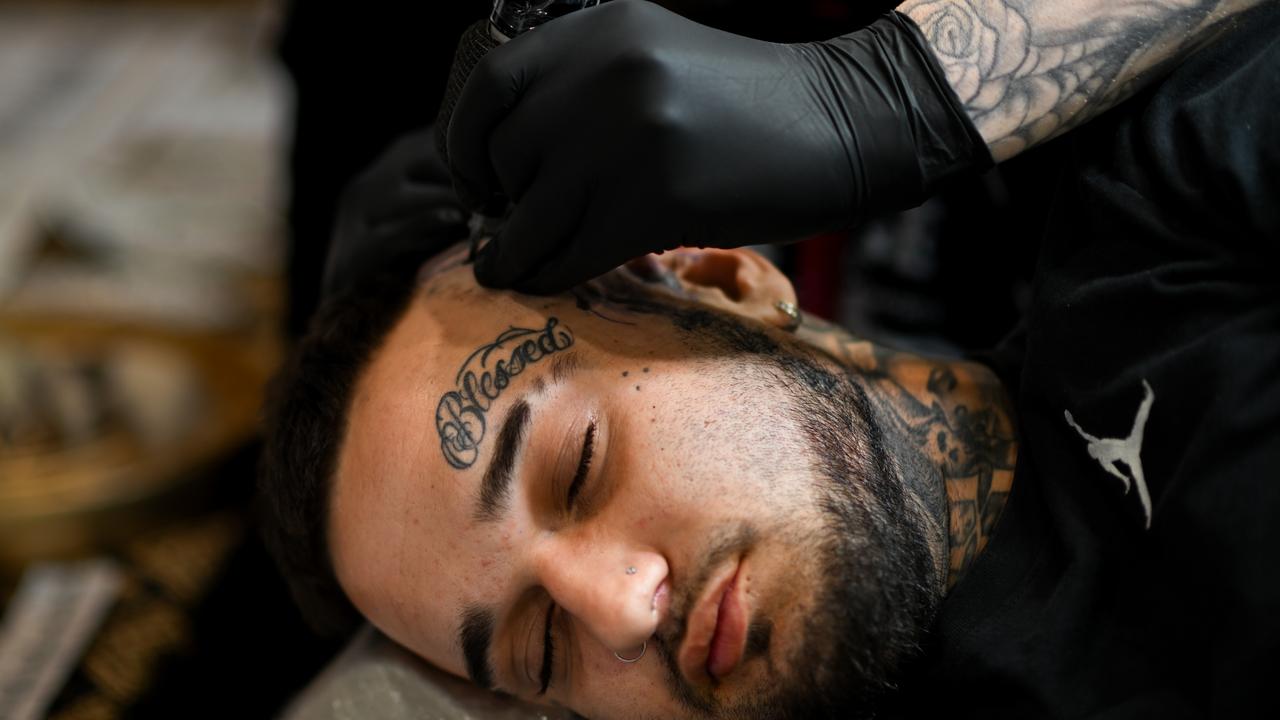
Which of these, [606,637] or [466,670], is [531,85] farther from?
[466,670]

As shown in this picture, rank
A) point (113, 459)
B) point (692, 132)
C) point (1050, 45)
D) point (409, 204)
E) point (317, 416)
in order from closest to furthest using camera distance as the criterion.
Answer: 1. point (692, 132)
2. point (1050, 45)
3. point (317, 416)
4. point (409, 204)
5. point (113, 459)

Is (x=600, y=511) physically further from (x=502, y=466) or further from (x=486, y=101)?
(x=486, y=101)

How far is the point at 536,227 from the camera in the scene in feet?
4.16

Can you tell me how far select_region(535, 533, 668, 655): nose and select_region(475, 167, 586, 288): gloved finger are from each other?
13.0 inches

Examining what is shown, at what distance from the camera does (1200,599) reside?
1127 millimetres

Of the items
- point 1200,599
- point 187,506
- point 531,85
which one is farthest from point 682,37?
point 187,506

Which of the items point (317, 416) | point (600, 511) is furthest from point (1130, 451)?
point (317, 416)

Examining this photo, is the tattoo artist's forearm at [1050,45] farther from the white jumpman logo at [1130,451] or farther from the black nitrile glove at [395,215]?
the black nitrile glove at [395,215]

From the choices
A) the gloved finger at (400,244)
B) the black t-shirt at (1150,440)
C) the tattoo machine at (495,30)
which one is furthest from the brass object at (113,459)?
the black t-shirt at (1150,440)

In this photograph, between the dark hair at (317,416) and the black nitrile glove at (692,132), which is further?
the dark hair at (317,416)

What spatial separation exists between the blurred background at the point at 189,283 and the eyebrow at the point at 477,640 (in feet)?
2.67

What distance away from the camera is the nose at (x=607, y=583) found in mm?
1161

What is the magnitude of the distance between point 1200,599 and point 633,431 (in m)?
0.61

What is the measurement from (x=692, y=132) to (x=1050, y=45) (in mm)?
449
